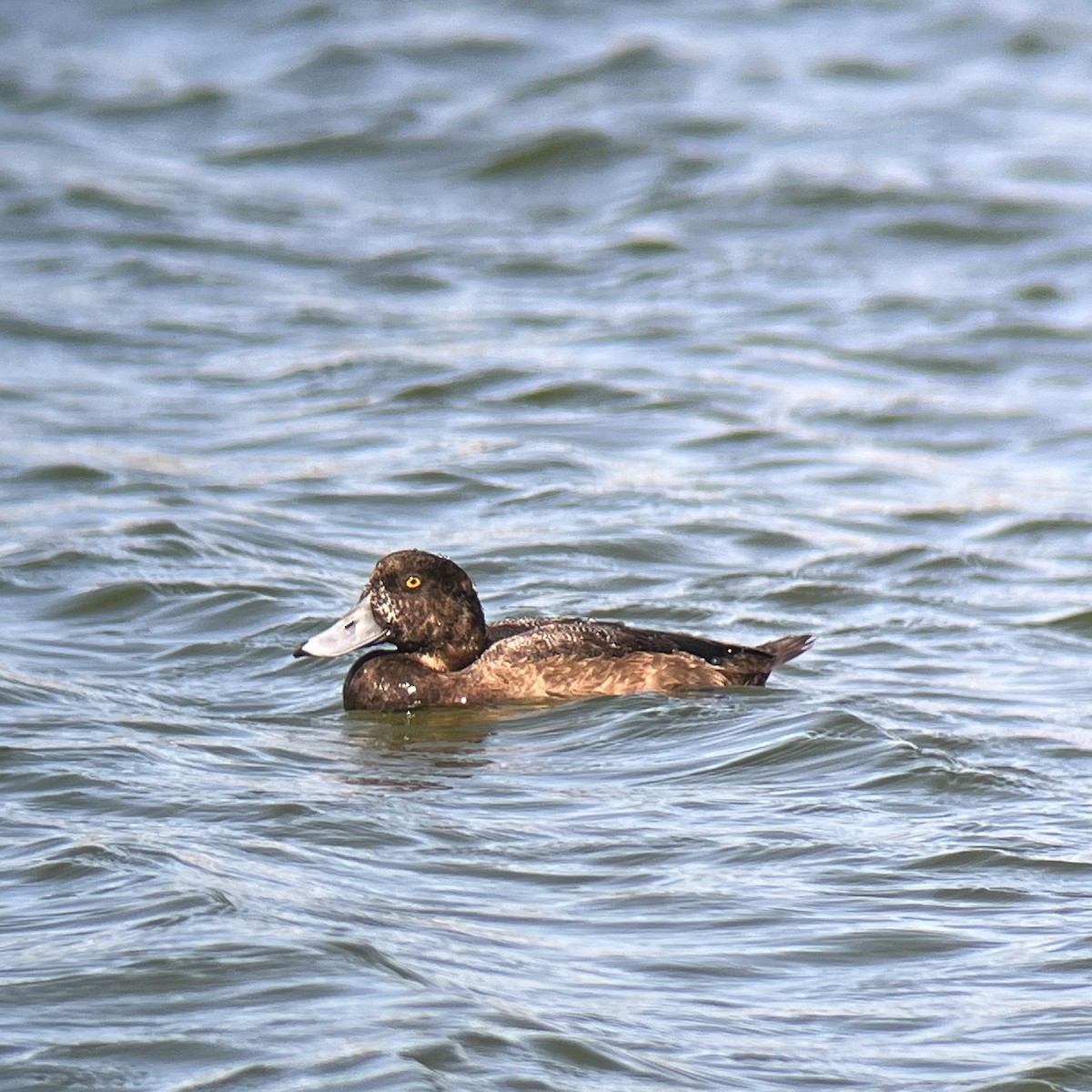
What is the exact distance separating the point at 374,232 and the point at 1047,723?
10564 mm

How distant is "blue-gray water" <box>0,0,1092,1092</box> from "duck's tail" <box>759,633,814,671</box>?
242mm

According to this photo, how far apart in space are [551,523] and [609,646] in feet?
9.35

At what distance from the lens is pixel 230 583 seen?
10.6 meters

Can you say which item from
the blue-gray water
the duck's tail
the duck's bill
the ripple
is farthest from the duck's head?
the ripple

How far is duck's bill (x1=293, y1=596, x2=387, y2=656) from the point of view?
900cm

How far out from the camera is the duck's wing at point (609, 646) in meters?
8.96

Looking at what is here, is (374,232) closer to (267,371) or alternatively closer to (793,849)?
(267,371)

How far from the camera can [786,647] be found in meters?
9.21

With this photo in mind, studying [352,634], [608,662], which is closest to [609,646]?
[608,662]

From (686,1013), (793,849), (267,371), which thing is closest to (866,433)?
(267,371)

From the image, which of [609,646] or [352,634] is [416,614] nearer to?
[352,634]

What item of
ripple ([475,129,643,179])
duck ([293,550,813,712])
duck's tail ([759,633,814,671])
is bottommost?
duck's tail ([759,633,814,671])

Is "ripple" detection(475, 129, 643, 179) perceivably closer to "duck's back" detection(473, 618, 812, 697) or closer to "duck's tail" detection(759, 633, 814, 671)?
"duck's tail" detection(759, 633, 814, 671)

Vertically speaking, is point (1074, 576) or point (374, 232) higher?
point (374, 232)
